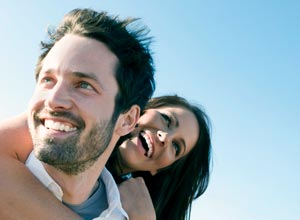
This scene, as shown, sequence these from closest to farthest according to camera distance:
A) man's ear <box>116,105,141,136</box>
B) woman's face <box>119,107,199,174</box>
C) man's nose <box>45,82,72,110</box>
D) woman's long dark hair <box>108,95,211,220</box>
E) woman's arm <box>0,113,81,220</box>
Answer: man's nose <box>45,82,72,110</box> < woman's arm <box>0,113,81,220</box> < man's ear <box>116,105,141,136</box> < woman's face <box>119,107,199,174</box> < woman's long dark hair <box>108,95,211,220</box>

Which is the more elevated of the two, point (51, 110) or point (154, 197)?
point (51, 110)

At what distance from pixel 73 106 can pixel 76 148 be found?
31cm

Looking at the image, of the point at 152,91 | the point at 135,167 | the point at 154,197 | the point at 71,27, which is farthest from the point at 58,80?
the point at 154,197

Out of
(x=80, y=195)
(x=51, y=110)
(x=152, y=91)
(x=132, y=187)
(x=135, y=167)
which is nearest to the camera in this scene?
(x=51, y=110)

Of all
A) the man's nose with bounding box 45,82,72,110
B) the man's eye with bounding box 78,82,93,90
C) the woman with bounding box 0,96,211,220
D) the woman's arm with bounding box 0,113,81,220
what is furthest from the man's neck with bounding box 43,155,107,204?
the woman with bounding box 0,96,211,220

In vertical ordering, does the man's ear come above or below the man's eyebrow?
below

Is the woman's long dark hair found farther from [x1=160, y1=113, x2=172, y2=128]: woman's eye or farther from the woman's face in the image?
[x1=160, y1=113, x2=172, y2=128]: woman's eye

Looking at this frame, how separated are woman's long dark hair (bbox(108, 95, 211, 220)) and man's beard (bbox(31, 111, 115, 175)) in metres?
2.49

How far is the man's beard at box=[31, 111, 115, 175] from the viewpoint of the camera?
3105 millimetres

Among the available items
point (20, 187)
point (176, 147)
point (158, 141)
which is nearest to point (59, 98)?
point (20, 187)

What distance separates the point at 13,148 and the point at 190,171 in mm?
3350

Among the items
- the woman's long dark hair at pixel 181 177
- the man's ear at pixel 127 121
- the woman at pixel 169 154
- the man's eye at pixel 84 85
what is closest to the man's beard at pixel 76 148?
the man's ear at pixel 127 121

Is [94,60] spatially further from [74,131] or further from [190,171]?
[190,171]

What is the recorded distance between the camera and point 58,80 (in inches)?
127
